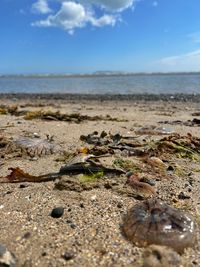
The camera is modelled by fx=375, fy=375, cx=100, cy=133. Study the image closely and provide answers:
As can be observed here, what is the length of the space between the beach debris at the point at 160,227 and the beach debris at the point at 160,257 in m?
0.06

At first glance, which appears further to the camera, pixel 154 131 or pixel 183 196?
pixel 154 131

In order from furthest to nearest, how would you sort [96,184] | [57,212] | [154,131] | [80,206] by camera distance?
[154,131] < [96,184] < [80,206] < [57,212]

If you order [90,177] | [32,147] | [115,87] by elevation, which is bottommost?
[115,87]

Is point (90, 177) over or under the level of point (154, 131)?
over

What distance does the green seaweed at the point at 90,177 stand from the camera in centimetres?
349

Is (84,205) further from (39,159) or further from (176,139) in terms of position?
(176,139)

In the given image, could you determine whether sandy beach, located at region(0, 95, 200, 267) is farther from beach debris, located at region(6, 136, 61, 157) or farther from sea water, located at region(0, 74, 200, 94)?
sea water, located at region(0, 74, 200, 94)

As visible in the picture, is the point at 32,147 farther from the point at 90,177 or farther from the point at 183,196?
the point at 183,196

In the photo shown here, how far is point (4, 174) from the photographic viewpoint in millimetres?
3883

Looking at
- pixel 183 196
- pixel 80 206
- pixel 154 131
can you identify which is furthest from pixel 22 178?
pixel 154 131

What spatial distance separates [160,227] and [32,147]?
261 centimetres

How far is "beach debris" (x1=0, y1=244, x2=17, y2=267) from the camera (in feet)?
7.30

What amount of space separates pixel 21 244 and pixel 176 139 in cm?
311

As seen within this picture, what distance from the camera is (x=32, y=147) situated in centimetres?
472
